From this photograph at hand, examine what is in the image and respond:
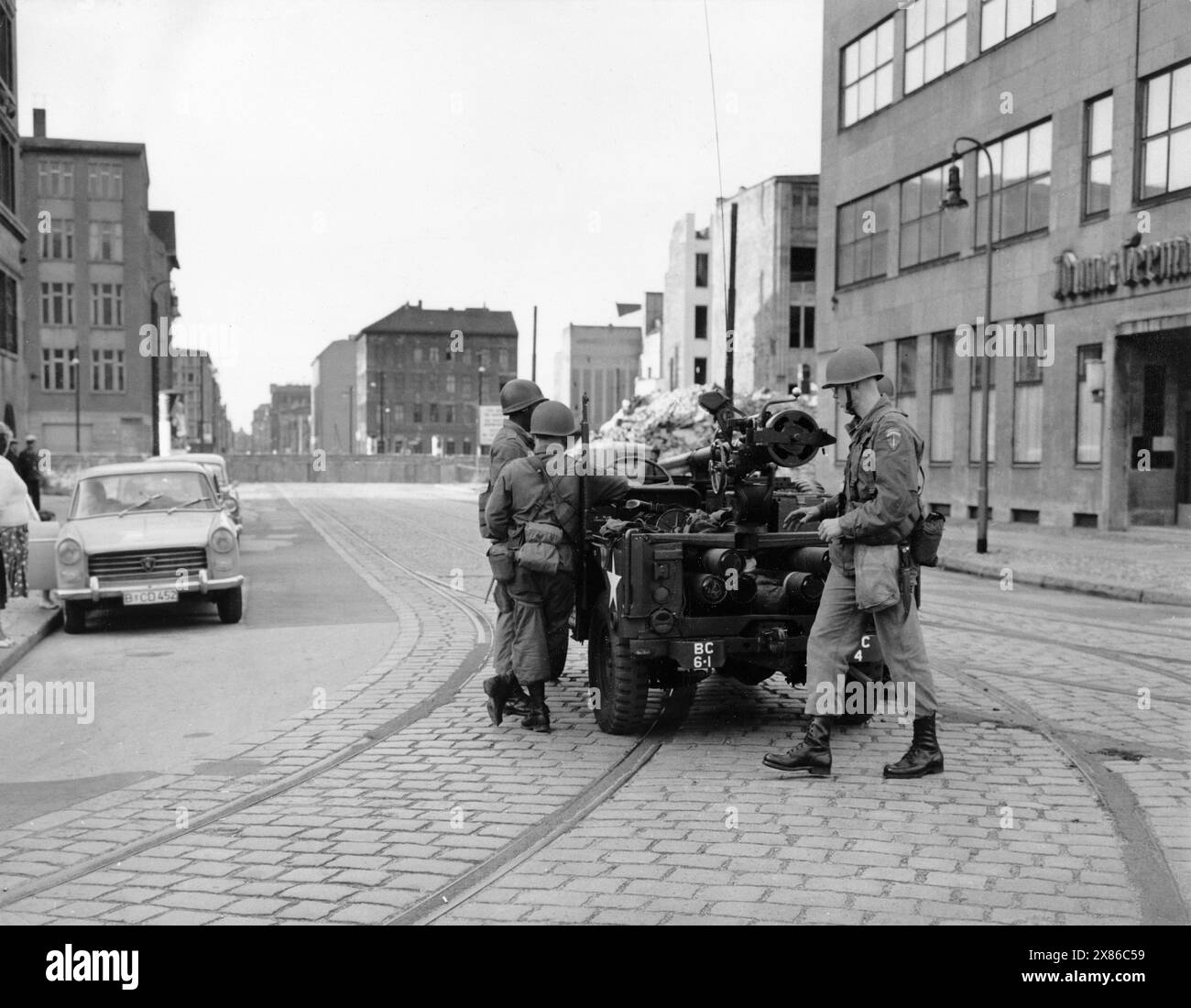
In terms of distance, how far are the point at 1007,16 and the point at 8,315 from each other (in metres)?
25.8

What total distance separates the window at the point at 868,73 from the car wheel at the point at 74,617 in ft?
85.5

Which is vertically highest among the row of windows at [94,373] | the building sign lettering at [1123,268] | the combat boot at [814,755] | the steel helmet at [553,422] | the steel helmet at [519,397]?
the row of windows at [94,373]

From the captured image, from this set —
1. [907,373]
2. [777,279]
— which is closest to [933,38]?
[907,373]

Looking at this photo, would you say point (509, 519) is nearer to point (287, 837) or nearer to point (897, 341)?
point (287, 837)

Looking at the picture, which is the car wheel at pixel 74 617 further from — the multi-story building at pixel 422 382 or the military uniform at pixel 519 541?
the multi-story building at pixel 422 382

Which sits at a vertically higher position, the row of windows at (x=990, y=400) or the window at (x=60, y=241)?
the window at (x=60, y=241)

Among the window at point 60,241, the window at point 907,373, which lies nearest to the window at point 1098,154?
the window at point 907,373

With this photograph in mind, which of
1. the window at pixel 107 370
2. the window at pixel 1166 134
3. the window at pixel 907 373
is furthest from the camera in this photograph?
the window at pixel 107 370

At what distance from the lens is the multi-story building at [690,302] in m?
80.6

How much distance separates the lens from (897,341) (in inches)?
1247

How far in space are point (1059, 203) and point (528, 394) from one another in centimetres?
2097

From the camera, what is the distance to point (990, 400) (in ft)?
90.5

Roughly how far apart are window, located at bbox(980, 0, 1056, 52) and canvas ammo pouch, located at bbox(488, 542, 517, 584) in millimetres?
23310

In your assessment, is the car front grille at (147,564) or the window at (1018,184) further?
the window at (1018,184)
